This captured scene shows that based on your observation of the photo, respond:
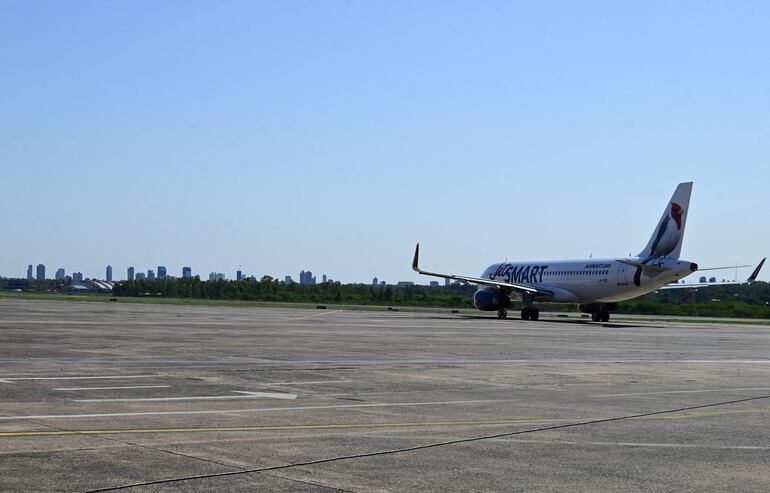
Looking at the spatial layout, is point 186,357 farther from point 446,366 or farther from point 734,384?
point 734,384

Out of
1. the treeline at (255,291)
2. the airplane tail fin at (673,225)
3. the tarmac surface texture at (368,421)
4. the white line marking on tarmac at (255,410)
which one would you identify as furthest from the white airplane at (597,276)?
the treeline at (255,291)

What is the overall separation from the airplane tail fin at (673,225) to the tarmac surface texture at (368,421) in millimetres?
35025

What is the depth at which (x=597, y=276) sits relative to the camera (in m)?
67.0

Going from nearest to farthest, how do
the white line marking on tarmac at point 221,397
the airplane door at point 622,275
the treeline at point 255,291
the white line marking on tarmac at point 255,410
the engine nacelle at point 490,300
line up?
the white line marking on tarmac at point 255,410, the white line marking on tarmac at point 221,397, the airplane door at point 622,275, the engine nacelle at point 490,300, the treeline at point 255,291

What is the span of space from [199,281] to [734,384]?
174m

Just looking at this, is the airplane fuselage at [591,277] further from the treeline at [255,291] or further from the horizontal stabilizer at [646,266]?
the treeline at [255,291]

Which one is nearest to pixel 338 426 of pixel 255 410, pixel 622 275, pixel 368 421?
pixel 368 421

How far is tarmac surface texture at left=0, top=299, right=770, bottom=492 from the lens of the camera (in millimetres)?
9492

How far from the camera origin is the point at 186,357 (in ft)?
78.6

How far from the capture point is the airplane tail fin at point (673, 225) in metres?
61.3

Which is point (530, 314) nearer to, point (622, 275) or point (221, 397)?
point (622, 275)

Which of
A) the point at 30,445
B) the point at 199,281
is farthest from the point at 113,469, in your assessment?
the point at 199,281

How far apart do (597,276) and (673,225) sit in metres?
7.29

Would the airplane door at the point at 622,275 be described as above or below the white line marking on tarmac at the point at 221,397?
above
